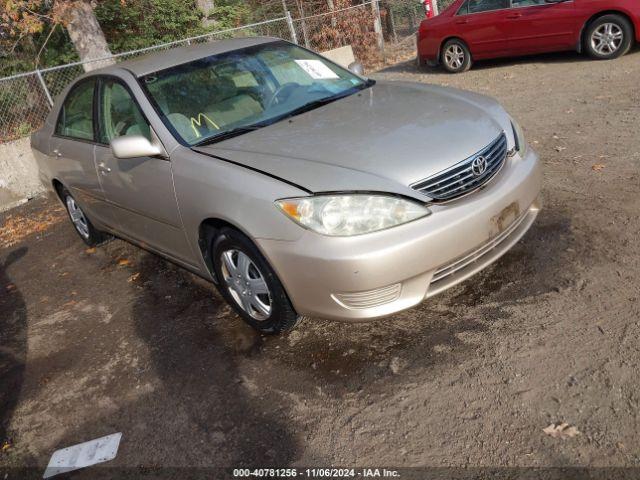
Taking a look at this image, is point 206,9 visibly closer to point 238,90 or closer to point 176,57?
point 176,57

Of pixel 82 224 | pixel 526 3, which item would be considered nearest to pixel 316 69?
pixel 82 224

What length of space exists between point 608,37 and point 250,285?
7873 mm

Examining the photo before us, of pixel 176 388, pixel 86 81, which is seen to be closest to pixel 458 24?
pixel 86 81

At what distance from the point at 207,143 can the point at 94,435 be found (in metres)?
1.77

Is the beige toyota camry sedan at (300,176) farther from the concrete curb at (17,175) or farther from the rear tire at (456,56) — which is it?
the rear tire at (456,56)

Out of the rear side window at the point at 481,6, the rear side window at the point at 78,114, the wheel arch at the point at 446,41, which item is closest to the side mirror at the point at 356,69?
the rear side window at the point at 78,114

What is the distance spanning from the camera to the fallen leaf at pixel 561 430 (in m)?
2.33

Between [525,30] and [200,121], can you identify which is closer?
[200,121]

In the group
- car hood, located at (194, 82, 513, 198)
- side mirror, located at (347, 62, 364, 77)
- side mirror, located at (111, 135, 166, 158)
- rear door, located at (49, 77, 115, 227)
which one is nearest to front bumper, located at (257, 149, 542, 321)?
car hood, located at (194, 82, 513, 198)

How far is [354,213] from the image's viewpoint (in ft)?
9.08

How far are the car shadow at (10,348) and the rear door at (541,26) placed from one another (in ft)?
26.8

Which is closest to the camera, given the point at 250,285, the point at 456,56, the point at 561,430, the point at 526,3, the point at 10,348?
the point at 561,430

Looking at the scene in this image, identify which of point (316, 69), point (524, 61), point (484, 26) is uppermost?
point (316, 69)

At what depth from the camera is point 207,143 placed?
138 inches
